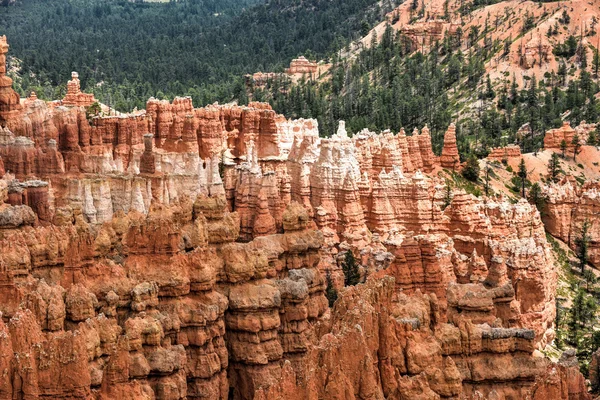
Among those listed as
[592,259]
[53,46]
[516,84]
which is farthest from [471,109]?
[53,46]

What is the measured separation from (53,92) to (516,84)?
4505cm

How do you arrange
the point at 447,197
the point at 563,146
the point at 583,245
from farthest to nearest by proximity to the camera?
1. the point at 563,146
2. the point at 583,245
3. the point at 447,197

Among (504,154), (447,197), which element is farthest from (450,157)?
(447,197)

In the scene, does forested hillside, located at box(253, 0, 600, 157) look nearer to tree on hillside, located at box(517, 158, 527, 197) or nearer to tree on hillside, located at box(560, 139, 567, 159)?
tree on hillside, located at box(560, 139, 567, 159)

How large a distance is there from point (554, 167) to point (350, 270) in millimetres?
45432

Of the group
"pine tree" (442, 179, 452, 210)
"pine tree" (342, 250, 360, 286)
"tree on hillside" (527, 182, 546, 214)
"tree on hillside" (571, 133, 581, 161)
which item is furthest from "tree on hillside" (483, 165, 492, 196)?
"pine tree" (342, 250, 360, 286)

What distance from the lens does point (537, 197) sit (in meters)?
93.2

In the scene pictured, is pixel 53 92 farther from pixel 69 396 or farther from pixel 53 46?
pixel 69 396

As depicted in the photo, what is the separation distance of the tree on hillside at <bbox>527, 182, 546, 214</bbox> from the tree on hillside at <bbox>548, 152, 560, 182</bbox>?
24.1ft

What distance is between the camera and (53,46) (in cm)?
18600

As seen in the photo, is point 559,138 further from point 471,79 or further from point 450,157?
point 471,79

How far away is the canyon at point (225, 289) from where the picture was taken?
31906 mm

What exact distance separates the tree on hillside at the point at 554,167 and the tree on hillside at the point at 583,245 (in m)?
11.5

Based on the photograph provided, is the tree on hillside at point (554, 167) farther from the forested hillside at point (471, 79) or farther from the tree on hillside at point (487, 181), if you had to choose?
the tree on hillside at point (487, 181)
